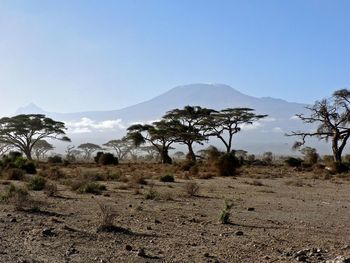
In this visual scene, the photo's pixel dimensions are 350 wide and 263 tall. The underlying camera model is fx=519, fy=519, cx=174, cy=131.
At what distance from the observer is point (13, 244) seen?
8.89 meters

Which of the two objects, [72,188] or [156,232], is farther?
[72,188]

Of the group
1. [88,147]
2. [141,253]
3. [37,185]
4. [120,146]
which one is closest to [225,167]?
[37,185]

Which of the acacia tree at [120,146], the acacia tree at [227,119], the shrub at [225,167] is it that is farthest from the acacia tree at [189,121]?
the acacia tree at [120,146]

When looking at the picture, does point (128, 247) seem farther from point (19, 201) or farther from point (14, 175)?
point (14, 175)

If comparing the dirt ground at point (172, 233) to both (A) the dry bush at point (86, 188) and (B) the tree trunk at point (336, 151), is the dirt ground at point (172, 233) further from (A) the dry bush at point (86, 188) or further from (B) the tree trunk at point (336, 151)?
(B) the tree trunk at point (336, 151)

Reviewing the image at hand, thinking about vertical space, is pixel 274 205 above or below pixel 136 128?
below

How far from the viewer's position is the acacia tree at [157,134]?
6213cm

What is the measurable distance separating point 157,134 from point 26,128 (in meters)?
17.1

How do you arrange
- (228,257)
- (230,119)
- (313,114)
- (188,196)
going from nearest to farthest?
1. (228,257)
2. (188,196)
3. (313,114)
4. (230,119)

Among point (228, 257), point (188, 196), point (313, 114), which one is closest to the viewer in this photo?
point (228, 257)

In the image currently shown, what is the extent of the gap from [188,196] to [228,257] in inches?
378

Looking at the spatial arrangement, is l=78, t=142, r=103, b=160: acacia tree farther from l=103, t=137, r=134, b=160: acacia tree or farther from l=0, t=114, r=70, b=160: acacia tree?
l=0, t=114, r=70, b=160: acacia tree

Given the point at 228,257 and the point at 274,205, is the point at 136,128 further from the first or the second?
the point at 228,257

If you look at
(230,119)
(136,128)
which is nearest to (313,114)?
(230,119)
